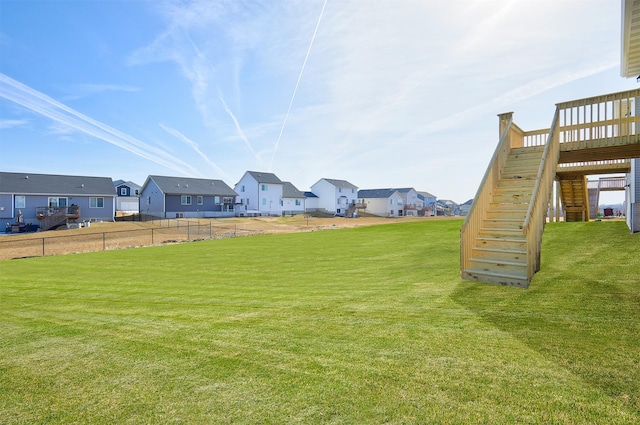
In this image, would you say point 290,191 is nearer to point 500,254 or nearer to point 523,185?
point 523,185

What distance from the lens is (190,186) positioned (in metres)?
47.3

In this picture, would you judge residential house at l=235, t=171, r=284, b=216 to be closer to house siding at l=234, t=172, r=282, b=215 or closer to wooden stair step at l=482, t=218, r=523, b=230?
house siding at l=234, t=172, r=282, b=215

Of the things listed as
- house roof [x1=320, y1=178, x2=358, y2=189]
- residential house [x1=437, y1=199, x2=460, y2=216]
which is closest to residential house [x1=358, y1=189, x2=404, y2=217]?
house roof [x1=320, y1=178, x2=358, y2=189]

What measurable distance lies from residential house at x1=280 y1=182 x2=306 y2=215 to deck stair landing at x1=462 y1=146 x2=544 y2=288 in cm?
4927

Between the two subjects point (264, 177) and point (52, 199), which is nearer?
point (52, 199)


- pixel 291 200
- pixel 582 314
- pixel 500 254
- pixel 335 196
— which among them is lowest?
pixel 582 314

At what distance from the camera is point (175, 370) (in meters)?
3.52

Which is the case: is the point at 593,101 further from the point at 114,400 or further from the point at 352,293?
the point at 114,400

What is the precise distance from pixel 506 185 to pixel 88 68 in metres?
20.1

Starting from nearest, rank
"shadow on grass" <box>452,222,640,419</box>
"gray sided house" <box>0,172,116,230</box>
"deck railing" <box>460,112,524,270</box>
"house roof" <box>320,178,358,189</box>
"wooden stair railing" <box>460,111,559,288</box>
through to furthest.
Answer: "shadow on grass" <box>452,222,640,419</box> → "wooden stair railing" <box>460,111,559,288</box> → "deck railing" <box>460,112,524,270</box> → "gray sided house" <box>0,172,116,230</box> → "house roof" <box>320,178,358,189</box>

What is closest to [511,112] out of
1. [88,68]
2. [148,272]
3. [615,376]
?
[615,376]

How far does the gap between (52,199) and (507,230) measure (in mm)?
43708

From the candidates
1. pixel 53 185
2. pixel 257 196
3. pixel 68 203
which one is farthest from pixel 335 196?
pixel 53 185

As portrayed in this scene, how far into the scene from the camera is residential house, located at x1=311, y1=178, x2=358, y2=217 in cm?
6412
